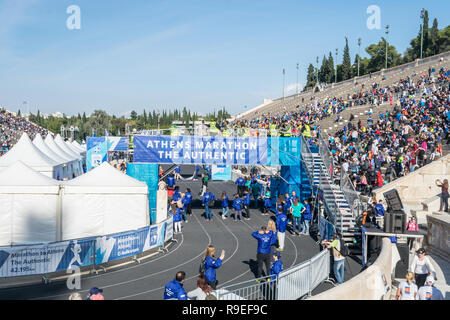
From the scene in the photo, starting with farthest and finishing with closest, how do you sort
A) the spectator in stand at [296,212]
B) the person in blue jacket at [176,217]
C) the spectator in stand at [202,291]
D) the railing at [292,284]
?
1. the spectator in stand at [296,212]
2. the person in blue jacket at [176,217]
3. the railing at [292,284]
4. the spectator in stand at [202,291]

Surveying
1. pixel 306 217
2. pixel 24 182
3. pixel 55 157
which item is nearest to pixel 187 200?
pixel 306 217

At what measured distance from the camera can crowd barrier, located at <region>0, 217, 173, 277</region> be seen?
12445mm

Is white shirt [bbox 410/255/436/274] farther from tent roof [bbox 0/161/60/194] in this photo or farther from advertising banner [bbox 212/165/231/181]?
advertising banner [bbox 212/165/231/181]

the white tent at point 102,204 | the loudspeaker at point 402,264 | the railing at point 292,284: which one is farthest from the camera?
the white tent at point 102,204

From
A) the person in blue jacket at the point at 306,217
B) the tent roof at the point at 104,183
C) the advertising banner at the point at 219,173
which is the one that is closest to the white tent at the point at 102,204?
the tent roof at the point at 104,183

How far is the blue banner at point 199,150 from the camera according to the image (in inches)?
873

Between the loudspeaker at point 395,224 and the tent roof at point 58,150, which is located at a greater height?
the tent roof at point 58,150

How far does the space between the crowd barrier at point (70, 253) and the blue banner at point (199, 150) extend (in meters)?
7.22

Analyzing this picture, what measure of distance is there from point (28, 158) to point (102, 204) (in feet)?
46.4

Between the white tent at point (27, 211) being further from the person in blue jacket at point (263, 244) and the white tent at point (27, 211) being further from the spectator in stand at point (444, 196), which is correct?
the spectator in stand at point (444, 196)

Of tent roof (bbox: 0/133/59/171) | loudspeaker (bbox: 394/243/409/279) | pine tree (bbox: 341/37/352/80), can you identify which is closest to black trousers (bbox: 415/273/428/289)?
loudspeaker (bbox: 394/243/409/279)

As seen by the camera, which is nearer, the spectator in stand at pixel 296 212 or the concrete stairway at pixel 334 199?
the concrete stairway at pixel 334 199

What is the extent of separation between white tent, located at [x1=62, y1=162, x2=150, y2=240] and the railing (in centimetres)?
719
